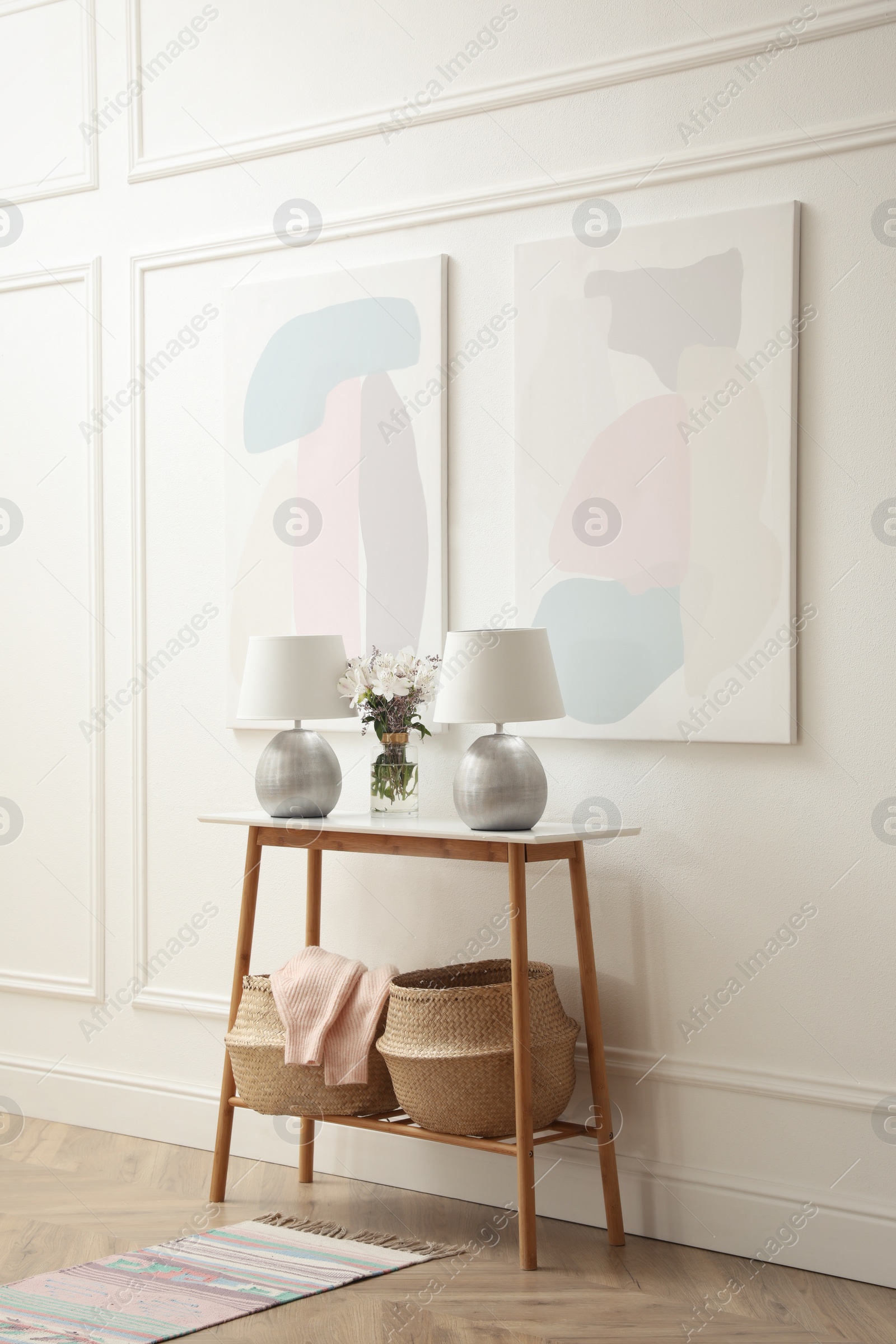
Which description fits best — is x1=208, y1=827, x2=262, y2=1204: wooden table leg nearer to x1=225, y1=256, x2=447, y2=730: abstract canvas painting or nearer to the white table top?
the white table top

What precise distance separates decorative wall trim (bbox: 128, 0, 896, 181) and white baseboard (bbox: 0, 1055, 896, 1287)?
2275mm

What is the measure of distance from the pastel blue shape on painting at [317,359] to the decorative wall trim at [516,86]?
437 millimetres

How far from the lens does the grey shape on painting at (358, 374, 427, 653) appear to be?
3.09 m

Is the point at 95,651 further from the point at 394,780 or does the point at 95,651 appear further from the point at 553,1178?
the point at 553,1178

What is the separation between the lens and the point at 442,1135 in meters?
2.64

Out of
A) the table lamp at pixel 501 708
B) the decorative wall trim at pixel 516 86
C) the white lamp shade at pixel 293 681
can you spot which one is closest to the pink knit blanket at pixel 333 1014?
the table lamp at pixel 501 708

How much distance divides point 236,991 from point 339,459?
1270 millimetres

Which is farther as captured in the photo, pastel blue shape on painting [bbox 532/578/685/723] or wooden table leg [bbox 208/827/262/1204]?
wooden table leg [bbox 208/827/262/1204]

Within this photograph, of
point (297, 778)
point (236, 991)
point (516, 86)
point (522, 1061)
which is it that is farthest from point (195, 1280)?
point (516, 86)

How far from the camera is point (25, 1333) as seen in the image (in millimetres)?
2256

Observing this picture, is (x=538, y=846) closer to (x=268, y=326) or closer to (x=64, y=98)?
(x=268, y=326)

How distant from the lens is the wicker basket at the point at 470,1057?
2.58 meters

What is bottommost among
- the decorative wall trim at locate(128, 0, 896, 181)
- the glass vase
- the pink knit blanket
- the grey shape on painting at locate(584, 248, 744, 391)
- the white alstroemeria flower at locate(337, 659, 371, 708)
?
the pink knit blanket

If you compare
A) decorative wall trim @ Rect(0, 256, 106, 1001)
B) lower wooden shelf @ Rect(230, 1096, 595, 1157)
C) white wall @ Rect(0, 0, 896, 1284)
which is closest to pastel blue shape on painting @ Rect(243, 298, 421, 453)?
white wall @ Rect(0, 0, 896, 1284)
